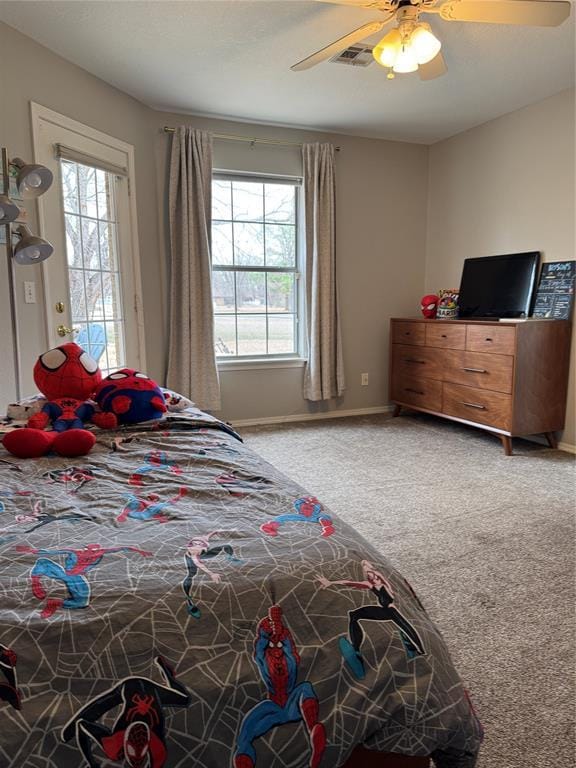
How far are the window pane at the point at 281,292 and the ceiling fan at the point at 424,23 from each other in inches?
87.5

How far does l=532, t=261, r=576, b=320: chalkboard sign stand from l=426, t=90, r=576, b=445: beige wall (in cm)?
8

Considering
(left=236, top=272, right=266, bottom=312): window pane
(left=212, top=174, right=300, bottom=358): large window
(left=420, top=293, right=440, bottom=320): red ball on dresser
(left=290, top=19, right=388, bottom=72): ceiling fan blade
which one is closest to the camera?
(left=290, top=19, right=388, bottom=72): ceiling fan blade

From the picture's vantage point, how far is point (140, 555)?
94cm

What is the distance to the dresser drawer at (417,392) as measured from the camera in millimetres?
4227

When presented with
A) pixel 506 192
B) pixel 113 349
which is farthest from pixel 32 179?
pixel 506 192

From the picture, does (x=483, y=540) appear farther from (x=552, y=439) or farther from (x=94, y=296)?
(x=94, y=296)

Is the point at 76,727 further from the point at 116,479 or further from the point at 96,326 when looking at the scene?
the point at 96,326

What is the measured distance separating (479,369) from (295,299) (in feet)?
5.84

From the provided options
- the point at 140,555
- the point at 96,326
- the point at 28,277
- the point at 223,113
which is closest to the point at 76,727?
the point at 140,555

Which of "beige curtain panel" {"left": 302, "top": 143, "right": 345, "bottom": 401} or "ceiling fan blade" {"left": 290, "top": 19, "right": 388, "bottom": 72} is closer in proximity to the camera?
"ceiling fan blade" {"left": 290, "top": 19, "right": 388, "bottom": 72}

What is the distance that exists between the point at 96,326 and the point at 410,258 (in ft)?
10.2

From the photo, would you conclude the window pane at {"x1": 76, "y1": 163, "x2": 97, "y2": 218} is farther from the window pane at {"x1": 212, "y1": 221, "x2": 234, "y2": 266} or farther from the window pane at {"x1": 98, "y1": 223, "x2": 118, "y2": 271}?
the window pane at {"x1": 212, "y1": 221, "x2": 234, "y2": 266}

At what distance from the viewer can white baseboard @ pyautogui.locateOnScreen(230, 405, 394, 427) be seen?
4.50 meters

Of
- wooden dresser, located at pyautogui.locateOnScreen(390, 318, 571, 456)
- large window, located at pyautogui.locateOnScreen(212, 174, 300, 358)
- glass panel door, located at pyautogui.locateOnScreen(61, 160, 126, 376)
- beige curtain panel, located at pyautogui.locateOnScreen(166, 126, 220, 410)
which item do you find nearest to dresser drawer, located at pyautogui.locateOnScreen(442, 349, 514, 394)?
wooden dresser, located at pyautogui.locateOnScreen(390, 318, 571, 456)
